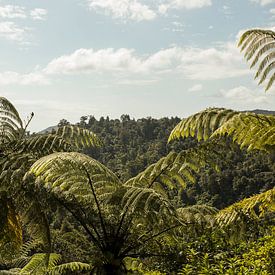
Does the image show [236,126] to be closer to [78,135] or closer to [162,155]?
[78,135]

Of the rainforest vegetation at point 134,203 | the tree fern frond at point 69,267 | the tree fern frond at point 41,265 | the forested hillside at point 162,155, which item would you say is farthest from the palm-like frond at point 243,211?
the forested hillside at point 162,155

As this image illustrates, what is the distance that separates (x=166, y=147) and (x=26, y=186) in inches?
2724

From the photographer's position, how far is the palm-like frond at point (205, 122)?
534 centimetres

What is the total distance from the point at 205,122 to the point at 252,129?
0.61 meters

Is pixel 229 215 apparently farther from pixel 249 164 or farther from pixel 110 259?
pixel 249 164

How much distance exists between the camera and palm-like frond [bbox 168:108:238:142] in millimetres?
5340

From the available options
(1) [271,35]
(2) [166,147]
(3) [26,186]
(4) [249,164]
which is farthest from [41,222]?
(2) [166,147]

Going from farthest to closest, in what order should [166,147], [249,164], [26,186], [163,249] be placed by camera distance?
1. [166,147]
2. [249,164]
3. [163,249]
4. [26,186]

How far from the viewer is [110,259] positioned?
4980 millimetres

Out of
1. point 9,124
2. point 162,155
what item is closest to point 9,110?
point 9,124

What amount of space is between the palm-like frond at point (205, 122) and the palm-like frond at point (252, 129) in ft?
0.47

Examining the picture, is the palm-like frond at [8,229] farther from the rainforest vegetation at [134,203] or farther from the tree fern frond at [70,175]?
the tree fern frond at [70,175]

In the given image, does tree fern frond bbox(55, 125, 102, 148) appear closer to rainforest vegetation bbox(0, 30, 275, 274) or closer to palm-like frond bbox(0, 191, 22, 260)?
rainforest vegetation bbox(0, 30, 275, 274)

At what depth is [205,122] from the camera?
5.38m
